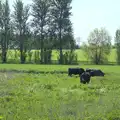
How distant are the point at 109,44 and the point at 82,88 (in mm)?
70240

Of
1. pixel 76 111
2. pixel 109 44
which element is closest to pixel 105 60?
pixel 109 44

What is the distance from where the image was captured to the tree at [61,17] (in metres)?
75.7

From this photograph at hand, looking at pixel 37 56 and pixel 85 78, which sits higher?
pixel 37 56

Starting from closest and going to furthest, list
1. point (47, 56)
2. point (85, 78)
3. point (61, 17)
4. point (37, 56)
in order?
point (85, 78)
point (61, 17)
point (47, 56)
point (37, 56)

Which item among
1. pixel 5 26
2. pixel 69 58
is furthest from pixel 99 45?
pixel 5 26

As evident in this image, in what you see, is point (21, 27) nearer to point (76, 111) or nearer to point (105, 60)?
point (105, 60)

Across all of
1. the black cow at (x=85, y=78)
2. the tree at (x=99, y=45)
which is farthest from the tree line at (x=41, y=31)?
the black cow at (x=85, y=78)

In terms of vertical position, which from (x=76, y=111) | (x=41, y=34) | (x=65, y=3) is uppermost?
(x=65, y=3)

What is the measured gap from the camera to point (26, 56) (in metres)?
81.2

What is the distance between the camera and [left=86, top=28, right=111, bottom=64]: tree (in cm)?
8842

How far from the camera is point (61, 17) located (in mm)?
76125

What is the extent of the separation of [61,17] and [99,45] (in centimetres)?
1798

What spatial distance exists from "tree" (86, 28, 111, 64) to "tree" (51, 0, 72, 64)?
13.3 metres

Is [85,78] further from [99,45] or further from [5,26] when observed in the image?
[99,45]
